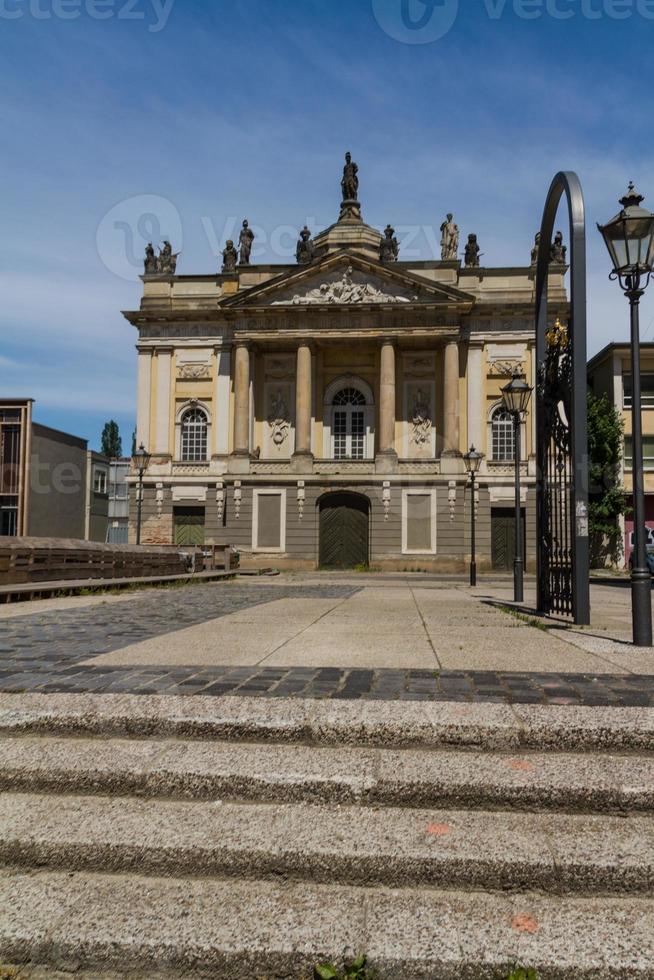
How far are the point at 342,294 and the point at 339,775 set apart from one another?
38.0m

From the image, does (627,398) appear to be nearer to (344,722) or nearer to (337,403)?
(337,403)

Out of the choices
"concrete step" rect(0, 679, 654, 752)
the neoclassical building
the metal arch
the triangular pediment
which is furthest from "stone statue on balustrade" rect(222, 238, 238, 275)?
"concrete step" rect(0, 679, 654, 752)

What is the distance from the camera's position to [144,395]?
4175cm

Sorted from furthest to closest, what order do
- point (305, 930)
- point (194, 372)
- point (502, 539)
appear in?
point (194, 372)
point (502, 539)
point (305, 930)

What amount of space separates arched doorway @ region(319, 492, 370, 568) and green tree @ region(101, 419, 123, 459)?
5525 centimetres

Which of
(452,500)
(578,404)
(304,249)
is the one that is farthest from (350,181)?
(578,404)

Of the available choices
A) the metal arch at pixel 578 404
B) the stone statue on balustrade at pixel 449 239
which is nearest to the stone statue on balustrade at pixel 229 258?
the stone statue on balustrade at pixel 449 239

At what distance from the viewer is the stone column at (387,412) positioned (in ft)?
128

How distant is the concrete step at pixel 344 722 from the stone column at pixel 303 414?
35128mm

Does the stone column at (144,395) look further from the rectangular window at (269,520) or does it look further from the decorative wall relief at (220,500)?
the rectangular window at (269,520)

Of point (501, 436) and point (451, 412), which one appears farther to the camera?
point (501, 436)

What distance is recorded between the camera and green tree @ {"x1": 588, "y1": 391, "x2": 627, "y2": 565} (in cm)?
3969

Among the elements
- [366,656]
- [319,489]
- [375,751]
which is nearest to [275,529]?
[319,489]

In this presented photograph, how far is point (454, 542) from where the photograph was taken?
126 ft
